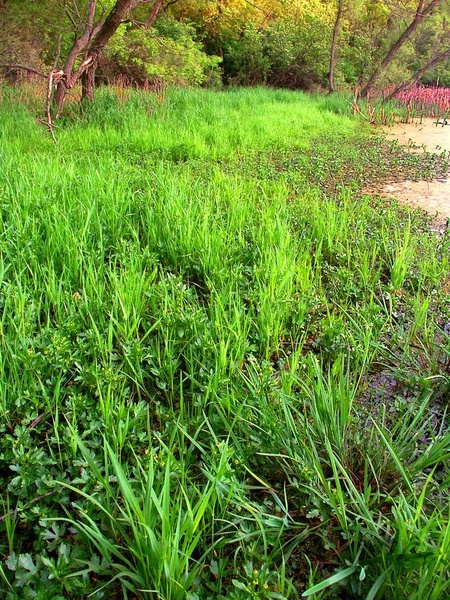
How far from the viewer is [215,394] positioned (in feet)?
4.91

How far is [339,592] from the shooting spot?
1.09 meters

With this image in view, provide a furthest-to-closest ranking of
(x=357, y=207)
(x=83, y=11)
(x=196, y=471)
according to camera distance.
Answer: (x=83, y=11), (x=357, y=207), (x=196, y=471)

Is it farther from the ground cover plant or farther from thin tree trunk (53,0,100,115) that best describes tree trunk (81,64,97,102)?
the ground cover plant

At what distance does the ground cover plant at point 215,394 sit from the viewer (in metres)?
1.08

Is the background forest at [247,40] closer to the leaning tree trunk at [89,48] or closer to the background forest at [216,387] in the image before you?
the leaning tree trunk at [89,48]

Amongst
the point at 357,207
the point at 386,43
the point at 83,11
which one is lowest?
the point at 357,207

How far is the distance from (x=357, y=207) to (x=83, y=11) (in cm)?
1080

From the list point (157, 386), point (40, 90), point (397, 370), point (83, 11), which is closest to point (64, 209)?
point (157, 386)

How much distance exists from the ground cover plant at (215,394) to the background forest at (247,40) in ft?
24.6

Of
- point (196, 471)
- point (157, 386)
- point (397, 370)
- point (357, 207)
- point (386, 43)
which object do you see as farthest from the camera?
point (386, 43)

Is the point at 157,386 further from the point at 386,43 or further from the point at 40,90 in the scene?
the point at 386,43

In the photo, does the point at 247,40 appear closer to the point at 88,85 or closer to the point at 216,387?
the point at 88,85

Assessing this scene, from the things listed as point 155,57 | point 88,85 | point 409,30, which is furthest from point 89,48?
point 409,30

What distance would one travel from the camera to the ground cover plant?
108 cm
